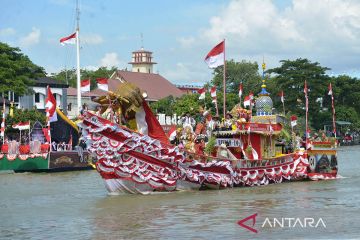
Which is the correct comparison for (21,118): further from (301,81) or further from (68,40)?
(301,81)

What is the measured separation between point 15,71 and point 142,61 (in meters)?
92.9

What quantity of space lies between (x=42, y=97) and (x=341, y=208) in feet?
212

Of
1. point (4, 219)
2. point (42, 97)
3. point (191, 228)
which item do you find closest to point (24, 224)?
Answer: point (4, 219)

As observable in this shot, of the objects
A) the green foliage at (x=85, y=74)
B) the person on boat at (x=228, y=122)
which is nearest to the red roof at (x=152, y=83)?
the green foliage at (x=85, y=74)

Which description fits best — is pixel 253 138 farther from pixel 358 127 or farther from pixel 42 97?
pixel 358 127

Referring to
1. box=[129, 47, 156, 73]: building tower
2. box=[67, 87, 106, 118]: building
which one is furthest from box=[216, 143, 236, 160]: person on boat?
box=[129, 47, 156, 73]: building tower

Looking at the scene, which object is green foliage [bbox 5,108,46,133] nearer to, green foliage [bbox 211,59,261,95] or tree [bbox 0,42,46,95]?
tree [bbox 0,42,46,95]

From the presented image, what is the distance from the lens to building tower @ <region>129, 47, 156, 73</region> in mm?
153625

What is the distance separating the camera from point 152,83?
111 metres

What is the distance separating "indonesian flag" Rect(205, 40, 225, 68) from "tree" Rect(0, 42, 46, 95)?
30.5m

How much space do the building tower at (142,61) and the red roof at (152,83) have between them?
3738 centimetres

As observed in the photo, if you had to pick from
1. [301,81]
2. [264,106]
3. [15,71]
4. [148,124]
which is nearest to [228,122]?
[264,106]

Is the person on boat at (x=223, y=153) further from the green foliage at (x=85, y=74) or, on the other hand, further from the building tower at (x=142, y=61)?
the building tower at (x=142, y=61)

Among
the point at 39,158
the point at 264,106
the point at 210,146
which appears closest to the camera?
the point at 210,146
